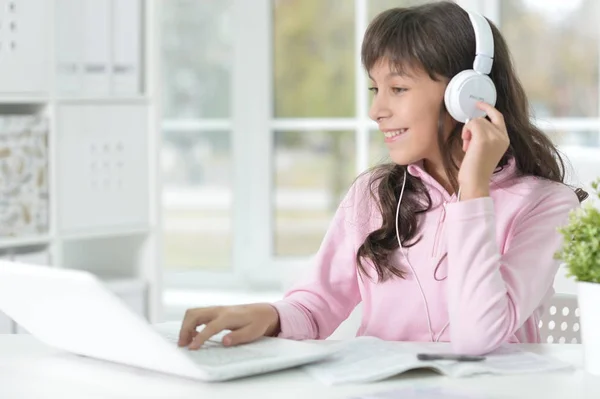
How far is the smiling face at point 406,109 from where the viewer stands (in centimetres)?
166

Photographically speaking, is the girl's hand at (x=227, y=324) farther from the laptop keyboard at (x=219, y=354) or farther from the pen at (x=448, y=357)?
the pen at (x=448, y=357)

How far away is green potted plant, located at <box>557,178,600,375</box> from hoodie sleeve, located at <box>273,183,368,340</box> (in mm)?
528

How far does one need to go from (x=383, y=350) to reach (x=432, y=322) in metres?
0.35

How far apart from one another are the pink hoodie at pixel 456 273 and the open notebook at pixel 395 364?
70mm

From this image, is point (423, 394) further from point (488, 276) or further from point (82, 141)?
point (82, 141)

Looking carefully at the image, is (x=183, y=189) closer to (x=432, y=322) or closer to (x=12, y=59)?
(x=12, y=59)

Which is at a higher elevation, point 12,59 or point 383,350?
point 12,59

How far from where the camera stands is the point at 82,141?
114 inches

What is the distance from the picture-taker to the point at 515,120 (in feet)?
5.72

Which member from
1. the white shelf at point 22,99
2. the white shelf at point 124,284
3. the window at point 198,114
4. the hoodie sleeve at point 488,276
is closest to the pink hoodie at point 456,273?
the hoodie sleeve at point 488,276

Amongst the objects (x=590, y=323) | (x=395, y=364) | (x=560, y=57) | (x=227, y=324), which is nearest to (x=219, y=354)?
(x=227, y=324)

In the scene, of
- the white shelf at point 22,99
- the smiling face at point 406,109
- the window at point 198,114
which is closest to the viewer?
the smiling face at point 406,109

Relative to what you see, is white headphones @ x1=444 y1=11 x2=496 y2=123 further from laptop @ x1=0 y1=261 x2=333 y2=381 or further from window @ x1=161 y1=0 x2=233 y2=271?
window @ x1=161 y1=0 x2=233 y2=271

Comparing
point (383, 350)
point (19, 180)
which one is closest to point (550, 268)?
point (383, 350)
